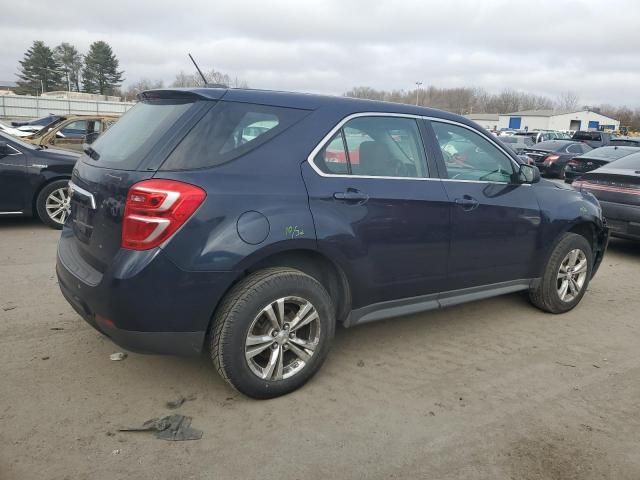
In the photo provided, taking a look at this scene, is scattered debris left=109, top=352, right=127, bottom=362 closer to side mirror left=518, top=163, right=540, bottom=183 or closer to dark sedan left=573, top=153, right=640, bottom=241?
side mirror left=518, top=163, right=540, bottom=183

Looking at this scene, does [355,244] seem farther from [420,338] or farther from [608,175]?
[608,175]

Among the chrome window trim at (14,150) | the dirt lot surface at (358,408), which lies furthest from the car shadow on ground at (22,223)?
the dirt lot surface at (358,408)

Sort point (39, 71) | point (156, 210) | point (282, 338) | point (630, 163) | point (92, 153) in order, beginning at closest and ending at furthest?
point (156, 210)
point (282, 338)
point (92, 153)
point (630, 163)
point (39, 71)

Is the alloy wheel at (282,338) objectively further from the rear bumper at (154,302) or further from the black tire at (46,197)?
the black tire at (46,197)

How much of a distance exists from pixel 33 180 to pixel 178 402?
18.1ft

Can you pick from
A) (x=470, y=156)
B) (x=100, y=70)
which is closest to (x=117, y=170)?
(x=470, y=156)

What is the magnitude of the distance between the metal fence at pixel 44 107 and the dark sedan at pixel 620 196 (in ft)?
121

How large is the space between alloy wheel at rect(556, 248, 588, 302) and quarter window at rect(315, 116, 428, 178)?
200cm

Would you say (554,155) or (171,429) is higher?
(554,155)

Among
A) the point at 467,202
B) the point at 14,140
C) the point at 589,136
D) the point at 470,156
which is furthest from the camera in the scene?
the point at 589,136

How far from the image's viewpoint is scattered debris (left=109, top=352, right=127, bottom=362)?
367 centimetres

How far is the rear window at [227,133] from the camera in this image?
2916 mm

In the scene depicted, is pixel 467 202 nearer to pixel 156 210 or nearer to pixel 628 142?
pixel 156 210

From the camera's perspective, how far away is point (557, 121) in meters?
87.8
